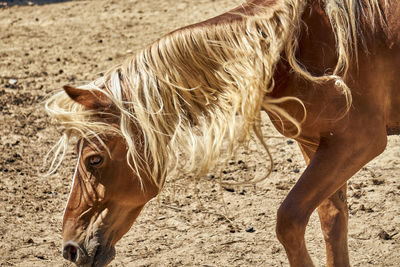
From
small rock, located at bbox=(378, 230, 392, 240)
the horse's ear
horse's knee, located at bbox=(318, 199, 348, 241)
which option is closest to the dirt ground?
small rock, located at bbox=(378, 230, 392, 240)

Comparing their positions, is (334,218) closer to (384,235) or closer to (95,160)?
(384,235)

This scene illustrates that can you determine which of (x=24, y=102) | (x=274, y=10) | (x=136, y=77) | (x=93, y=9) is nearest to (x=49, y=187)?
(x=24, y=102)

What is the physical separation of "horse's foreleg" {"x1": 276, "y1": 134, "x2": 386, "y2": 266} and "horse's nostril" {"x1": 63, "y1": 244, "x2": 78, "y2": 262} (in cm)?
88

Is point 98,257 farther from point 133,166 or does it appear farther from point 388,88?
point 388,88

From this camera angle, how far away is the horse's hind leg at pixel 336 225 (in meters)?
3.40

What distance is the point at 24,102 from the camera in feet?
19.4

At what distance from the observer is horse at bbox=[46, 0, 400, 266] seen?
109 inches

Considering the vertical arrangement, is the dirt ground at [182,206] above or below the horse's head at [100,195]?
below

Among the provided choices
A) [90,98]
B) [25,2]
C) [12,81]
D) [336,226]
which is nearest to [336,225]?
[336,226]

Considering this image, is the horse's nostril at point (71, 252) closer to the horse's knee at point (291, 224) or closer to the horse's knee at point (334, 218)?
the horse's knee at point (291, 224)

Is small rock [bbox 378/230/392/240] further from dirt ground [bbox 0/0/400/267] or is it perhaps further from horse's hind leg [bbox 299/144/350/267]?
horse's hind leg [bbox 299/144/350/267]

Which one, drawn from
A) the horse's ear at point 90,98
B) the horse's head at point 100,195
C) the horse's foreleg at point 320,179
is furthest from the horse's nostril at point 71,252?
the horse's foreleg at point 320,179

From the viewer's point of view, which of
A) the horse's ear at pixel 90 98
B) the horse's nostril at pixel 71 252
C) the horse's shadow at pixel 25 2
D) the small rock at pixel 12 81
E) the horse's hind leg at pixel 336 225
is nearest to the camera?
the horse's ear at pixel 90 98

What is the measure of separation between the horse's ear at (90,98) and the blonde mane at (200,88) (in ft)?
0.09
